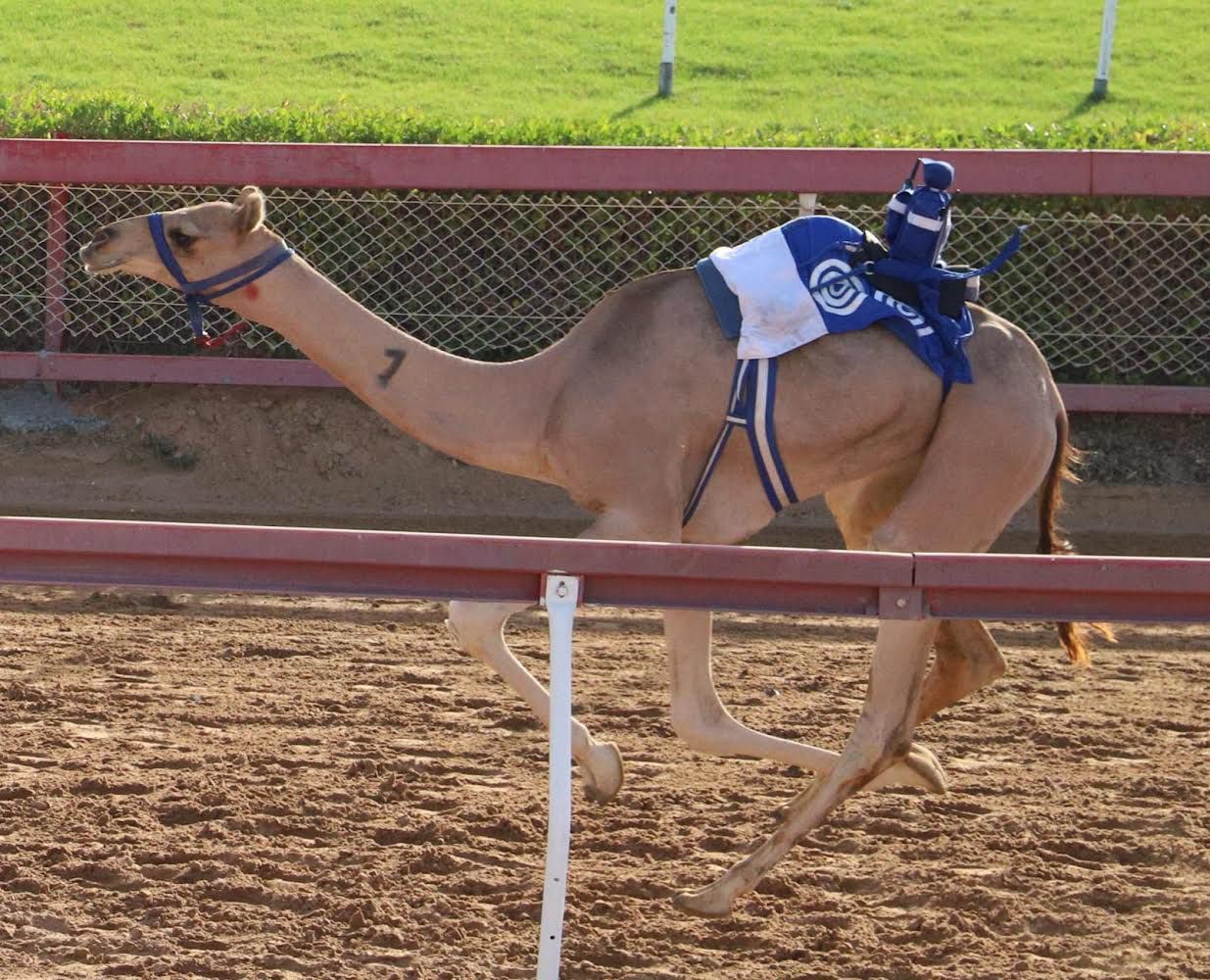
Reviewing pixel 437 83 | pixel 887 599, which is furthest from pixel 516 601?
pixel 437 83

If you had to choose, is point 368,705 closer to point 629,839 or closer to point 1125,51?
point 629,839

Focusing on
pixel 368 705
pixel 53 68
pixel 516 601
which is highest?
pixel 53 68

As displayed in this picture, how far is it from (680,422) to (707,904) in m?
1.41

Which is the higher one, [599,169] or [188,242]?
[599,169]

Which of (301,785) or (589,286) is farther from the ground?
(589,286)

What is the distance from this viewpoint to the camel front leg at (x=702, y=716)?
5.25 m

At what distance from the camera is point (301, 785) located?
572 cm

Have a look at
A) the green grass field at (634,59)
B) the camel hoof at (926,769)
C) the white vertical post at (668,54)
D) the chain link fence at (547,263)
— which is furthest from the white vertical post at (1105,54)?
the camel hoof at (926,769)

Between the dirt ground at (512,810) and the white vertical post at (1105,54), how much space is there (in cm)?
973

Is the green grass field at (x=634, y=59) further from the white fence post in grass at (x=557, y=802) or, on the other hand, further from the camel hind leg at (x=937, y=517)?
the white fence post in grass at (x=557, y=802)

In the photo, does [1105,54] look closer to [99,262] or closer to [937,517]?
[937,517]

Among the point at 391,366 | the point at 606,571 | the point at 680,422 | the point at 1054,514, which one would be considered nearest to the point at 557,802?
the point at 606,571

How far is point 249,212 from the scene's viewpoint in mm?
5254

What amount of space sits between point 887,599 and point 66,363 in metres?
7.34
